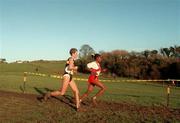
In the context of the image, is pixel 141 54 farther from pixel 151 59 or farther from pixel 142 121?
pixel 142 121

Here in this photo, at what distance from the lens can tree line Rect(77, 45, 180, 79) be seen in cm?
4769

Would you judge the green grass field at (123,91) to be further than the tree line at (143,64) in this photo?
No

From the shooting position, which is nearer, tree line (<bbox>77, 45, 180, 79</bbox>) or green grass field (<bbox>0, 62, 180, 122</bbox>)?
green grass field (<bbox>0, 62, 180, 122</bbox>)

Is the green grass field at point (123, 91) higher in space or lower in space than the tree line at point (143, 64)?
lower

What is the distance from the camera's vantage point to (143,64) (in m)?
52.0

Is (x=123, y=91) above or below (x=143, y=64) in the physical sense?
below

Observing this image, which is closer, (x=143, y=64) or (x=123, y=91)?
(x=123, y=91)

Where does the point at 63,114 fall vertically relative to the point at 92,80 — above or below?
below

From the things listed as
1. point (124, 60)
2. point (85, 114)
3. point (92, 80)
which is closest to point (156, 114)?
point (85, 114)

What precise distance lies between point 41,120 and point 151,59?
43.4 meters

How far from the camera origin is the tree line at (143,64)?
47.7 metres

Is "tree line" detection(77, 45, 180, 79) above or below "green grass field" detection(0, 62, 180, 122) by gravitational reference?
above

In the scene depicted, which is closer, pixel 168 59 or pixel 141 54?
pixel 168 59

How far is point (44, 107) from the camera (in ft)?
41.5
